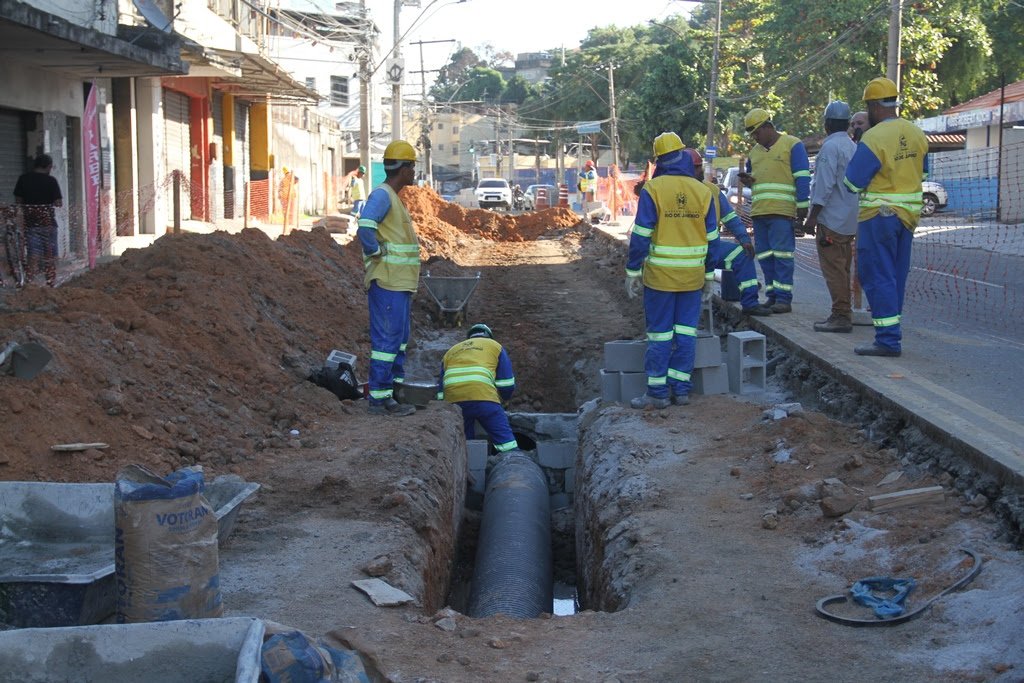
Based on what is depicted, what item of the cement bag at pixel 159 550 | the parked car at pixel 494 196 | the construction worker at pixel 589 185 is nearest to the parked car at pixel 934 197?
the construction worker at pixel 589 185

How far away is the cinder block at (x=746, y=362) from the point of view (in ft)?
30.5


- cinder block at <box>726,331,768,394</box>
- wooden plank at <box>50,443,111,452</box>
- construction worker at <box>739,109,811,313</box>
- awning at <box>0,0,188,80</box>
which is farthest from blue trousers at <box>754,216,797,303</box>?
awning at <box>0,0,188,80</box>

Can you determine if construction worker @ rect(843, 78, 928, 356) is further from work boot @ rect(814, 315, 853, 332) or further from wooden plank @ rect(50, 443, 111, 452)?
wooden plank @ rect(50, 443, 111, 452)

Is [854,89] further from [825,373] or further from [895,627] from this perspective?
[895,627]

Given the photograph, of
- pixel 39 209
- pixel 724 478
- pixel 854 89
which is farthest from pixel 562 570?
pixel 854 89

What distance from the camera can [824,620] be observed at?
480 cm

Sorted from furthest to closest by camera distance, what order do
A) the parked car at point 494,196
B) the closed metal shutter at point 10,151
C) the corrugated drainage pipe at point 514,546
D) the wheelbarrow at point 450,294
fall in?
the parked car at point 494,196 → the closed metal shutter at point 10,151 → the wheelbarrow at point 450,294 → the corrugated drainage pipe at point 514,546

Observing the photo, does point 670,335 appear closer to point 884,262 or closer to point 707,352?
point 707,352

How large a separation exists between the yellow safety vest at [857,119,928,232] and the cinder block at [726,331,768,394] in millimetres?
1338

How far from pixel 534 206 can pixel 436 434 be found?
48.2 meters

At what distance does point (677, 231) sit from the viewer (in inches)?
333

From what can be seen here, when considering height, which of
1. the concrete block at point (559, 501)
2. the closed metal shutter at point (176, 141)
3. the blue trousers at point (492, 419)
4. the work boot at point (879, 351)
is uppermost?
the closed metal shutter at point (176, 141)

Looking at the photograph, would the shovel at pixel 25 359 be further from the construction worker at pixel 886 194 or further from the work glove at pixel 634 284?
the construction worker at pixel 886 194

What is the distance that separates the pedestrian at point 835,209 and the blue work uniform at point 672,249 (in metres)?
1.92
